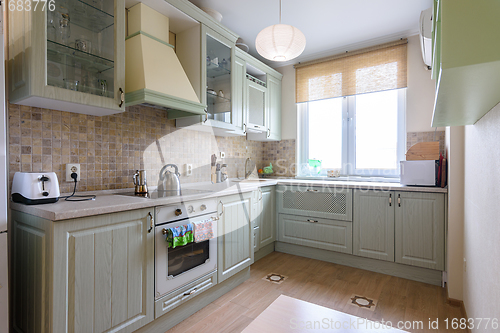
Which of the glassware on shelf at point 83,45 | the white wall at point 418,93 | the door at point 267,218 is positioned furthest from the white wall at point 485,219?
the glassware on shelf at point 83,45

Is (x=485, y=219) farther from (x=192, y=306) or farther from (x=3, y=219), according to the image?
(x=3, y=219)

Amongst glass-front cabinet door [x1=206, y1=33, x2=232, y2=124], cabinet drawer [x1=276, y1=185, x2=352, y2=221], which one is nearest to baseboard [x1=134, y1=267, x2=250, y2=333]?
cabinet drawer [x1=276, y1=185, x2=352, y2=221]

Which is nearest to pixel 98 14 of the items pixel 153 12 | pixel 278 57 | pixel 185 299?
pixel 153 12

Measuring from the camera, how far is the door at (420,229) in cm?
235

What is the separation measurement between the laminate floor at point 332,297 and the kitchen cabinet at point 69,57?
1596 millimetres

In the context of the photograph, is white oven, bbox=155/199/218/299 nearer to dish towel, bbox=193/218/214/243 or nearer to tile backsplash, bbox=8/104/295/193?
dish towel, bbox=193/218/214/243

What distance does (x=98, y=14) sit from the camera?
68.5 inches

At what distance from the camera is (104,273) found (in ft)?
4.59

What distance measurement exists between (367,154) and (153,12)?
2.76 metres

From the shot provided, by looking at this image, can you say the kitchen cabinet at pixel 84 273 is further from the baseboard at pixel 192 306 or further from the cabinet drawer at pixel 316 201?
the cabinet drawer at pixel 316 201

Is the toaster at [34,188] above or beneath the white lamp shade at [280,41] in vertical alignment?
beneath

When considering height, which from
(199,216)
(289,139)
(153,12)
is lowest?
(199,216)

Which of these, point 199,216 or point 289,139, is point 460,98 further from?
point 289,139

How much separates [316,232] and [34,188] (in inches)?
99.1
